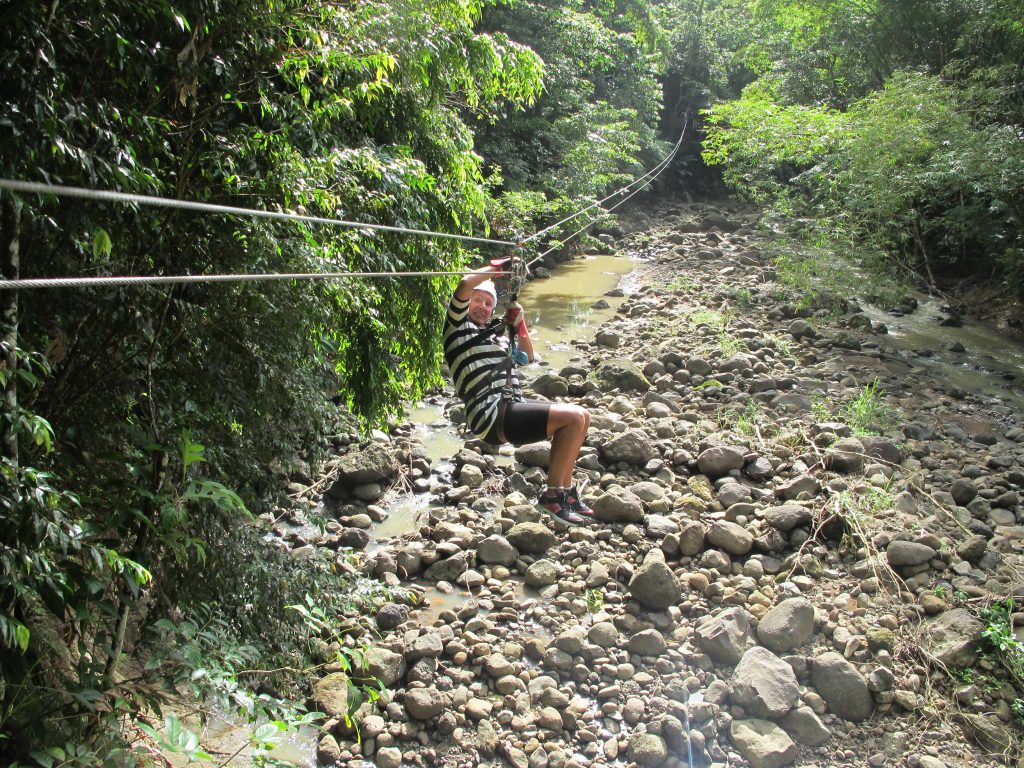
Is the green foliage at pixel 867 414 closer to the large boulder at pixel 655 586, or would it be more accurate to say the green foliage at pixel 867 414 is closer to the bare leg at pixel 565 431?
the large boulder at pixel 655 586

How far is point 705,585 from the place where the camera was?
4.43 m

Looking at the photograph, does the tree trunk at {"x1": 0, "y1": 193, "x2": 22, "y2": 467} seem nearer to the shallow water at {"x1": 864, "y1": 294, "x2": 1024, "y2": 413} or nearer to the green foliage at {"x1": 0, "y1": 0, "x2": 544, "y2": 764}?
the green foliage at {"x1": 0, "y1": 0, "x2": 544, "y2": 764}

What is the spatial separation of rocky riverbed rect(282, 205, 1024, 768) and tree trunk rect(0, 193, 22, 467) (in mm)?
2030

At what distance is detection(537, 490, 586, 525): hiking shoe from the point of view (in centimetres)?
454

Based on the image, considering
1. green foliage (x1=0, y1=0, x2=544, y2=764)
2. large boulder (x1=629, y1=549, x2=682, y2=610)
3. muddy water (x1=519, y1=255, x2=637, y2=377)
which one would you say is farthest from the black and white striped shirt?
muddy water (x1=519, y1=255, x2=637, y2=377)

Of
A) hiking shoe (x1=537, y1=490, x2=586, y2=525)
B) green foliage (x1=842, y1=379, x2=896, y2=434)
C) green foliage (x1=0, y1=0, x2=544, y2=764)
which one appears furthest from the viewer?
green foliage (x1=842, y1=379, x2=896, y2=434)

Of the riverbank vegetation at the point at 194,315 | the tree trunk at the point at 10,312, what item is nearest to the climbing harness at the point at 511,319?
the riverbank vegetation at the point at 194,315

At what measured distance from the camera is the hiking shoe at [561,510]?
454 centimetres

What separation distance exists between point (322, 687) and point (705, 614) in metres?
2.01

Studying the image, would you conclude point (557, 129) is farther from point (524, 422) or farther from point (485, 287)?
point (524, 422)

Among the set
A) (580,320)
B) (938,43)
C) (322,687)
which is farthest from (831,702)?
(938,43)

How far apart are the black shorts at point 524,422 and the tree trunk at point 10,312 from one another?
2462 millimetres

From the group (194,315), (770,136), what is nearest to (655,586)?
(194,315)

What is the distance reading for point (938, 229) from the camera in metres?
12.1
